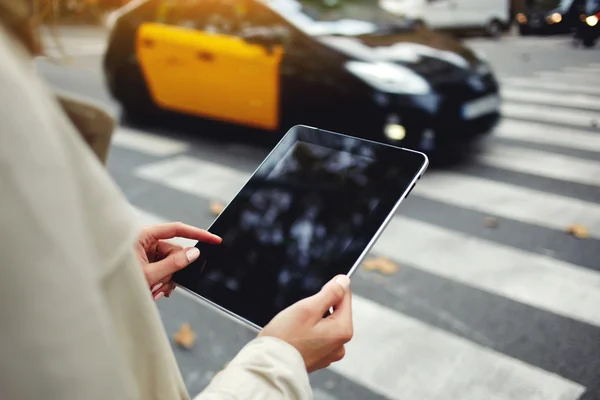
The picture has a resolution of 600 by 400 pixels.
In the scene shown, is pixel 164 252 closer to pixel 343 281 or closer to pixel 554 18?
pixel 343 281

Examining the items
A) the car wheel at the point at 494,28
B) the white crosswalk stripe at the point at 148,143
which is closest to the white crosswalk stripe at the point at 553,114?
the white crosswalk stripe at the point at 148,143

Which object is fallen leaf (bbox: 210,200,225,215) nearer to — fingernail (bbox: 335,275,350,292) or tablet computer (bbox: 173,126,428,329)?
tablet computer (bbox: 173,126,428,329)

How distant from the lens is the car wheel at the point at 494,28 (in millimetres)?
16969

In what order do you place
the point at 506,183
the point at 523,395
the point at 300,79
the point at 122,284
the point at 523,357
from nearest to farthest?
the point at 122,284, the point at 523,395, the point at 523,357, the point at 506,183, the point at 300,79

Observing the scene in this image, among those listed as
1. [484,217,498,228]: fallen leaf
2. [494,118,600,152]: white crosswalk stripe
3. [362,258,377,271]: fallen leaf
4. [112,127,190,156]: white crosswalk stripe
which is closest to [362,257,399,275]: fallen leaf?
[362,258,377,271]: fallen leaf

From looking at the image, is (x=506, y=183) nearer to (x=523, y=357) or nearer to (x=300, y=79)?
(x=300, y=79)

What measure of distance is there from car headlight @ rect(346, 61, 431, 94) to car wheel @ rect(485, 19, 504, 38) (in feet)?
43.3

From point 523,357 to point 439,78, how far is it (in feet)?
10.2

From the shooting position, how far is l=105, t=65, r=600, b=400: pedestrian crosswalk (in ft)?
8.82

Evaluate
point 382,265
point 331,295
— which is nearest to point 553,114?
point 382,265

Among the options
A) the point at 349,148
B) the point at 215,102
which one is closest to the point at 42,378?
the point at 349,148

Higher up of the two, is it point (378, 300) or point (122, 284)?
point (122, 284)

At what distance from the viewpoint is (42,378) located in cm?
55

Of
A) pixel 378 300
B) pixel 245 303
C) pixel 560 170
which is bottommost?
pixel 560 170
